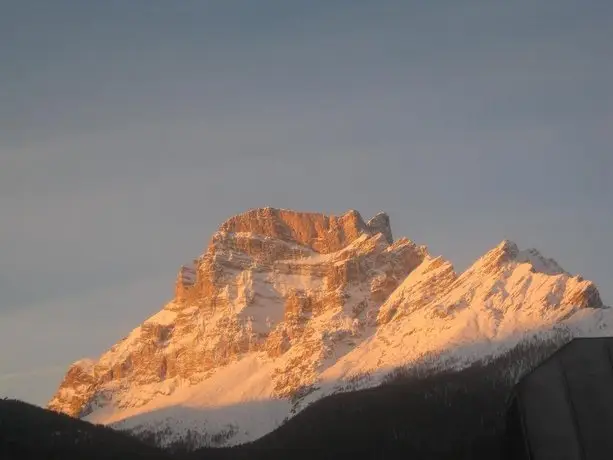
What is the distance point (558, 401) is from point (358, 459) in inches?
7225

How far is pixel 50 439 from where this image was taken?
167 m

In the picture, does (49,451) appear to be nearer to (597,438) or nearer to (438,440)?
(438,440)

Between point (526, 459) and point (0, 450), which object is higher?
point (0, 450)

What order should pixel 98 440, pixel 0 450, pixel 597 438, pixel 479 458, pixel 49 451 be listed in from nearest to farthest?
pixel 597 438 → pixel 0 450 → pixel 49 451 → pixel 479 458 → pixel 98 440

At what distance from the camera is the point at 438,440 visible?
193 metres

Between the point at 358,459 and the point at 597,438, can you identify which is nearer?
the point at 597,438

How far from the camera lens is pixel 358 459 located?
197500 millimetres

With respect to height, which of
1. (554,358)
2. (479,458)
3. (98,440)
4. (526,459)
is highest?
(98,440)

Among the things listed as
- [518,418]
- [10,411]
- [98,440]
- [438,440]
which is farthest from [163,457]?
[518,418]

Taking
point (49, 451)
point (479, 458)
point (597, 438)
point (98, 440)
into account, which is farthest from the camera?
point (98, 440)

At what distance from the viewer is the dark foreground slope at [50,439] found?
154 meters

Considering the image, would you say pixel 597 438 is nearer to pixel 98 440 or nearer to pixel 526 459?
pixel 526 459

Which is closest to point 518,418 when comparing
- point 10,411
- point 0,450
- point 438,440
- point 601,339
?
point 601,339

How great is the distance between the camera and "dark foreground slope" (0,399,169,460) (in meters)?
154
